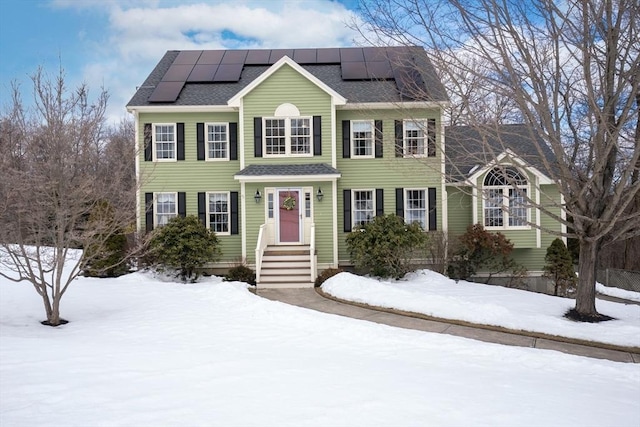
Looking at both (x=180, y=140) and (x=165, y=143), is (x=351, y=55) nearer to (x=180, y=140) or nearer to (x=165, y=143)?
(x=180, y=140)

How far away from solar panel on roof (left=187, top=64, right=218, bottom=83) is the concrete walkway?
28.7 ft

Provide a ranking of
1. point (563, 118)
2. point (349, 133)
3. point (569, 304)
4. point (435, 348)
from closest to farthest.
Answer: point (435, 348) < point (563, 118) < point (569, 304) < point (349, 133)

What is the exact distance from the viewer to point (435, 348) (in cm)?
828

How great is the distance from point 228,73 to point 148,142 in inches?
162

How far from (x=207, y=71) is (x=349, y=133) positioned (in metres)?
6.16

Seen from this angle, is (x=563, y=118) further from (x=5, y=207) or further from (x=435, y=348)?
(x=5, y=207)

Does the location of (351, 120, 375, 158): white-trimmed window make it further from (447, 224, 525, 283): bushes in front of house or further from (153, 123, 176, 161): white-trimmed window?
(153, 123, 176, 161): white-trimmed window

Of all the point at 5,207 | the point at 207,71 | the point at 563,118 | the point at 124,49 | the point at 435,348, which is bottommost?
the point at 435,348

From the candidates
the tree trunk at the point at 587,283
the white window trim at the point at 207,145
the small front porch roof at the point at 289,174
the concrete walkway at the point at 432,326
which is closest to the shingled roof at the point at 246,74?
the white window trim at the point at 207,145

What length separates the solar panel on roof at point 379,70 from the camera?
17866mm

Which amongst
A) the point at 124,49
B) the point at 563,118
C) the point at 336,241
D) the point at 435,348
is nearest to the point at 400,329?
the point at 435,348

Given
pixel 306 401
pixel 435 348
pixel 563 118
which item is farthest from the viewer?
pixel 563 118

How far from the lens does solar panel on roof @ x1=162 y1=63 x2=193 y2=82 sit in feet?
58.9

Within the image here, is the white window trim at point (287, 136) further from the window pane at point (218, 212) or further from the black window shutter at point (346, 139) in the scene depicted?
the window pane at point (218, 212)
